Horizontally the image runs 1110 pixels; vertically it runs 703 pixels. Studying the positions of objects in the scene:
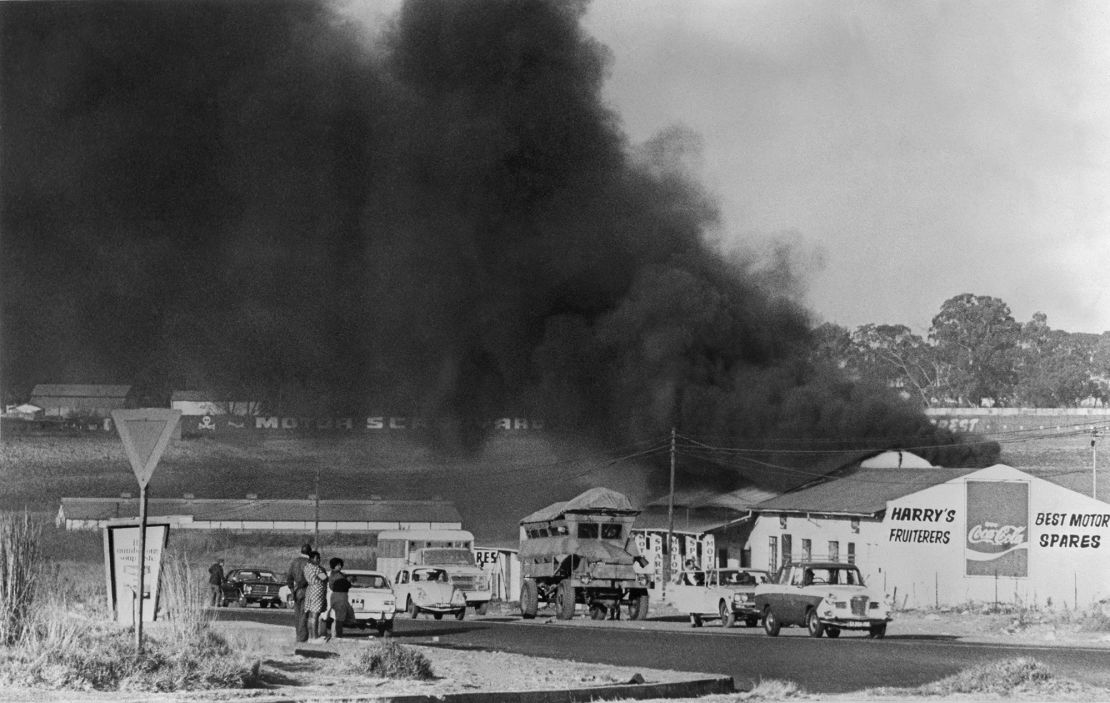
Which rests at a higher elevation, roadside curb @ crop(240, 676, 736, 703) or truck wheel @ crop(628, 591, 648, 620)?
roadside curb @ crop(240, 676, 736, 703)

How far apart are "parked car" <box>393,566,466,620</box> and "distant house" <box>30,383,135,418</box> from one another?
177 feet

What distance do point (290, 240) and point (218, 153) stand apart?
6.52 metres

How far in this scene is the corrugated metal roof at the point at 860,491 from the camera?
144ft

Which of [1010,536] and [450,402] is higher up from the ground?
[450,402]

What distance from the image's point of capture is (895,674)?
712 inches

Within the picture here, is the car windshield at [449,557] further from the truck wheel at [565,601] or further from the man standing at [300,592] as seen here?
the man standing at [300,592]

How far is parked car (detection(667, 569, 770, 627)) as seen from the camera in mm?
31344

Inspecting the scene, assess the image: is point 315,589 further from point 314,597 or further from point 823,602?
→ point 823,602

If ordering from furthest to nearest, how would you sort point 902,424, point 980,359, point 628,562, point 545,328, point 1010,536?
point 980,359 → point 545,328 → point 902,424 → point 1010,536 → point 628,562

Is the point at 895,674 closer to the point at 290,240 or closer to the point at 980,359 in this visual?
the point at 290,240

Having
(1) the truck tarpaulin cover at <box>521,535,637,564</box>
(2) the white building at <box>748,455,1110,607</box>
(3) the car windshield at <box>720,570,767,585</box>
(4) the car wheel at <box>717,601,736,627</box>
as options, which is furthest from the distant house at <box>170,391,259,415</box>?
(4) the car wheel at <box>717,601,736,627</box>

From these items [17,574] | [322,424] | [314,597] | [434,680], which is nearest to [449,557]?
[314,597]

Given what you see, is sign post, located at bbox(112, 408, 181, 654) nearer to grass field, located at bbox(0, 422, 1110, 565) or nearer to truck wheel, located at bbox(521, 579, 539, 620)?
truck wheel, located at bbox(521, 579, 539, 620)

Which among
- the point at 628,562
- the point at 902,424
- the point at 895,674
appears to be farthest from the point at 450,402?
the point at 895,674
